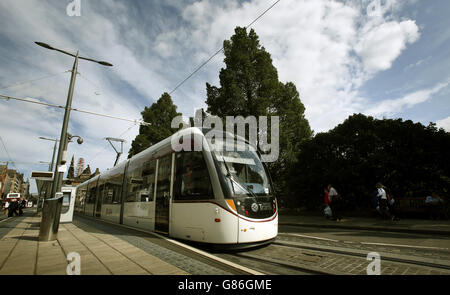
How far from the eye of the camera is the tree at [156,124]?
24938 millimetres

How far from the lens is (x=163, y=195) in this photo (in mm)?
6656

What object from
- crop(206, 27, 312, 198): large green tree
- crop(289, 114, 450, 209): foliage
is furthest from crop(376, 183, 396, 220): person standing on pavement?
crop(206, 27, 312, 198): large green tree

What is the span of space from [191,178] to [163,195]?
147cm

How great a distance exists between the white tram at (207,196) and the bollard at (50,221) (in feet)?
7.94

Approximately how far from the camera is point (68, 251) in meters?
4.39

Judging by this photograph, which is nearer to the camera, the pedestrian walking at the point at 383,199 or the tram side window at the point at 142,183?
the tram side window at the point at 142,183

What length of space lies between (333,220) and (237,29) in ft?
51.3

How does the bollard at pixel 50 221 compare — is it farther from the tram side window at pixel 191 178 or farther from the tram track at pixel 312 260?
the tram track at pixel 312 260

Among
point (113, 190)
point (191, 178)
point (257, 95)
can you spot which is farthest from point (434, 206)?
point (113, 190)

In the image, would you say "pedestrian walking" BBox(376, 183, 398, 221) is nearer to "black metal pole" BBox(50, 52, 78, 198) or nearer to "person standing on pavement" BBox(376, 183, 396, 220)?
"person standing on pavement" BBox(376, 183, 396, 220)

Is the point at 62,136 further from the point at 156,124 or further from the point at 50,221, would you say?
the point at 156,124

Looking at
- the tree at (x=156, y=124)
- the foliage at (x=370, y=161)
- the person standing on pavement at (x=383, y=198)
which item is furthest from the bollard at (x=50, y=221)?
the tree at (x=156, y=124)

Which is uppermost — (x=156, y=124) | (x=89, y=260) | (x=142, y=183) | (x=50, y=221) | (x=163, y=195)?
(x=156, y=124)
